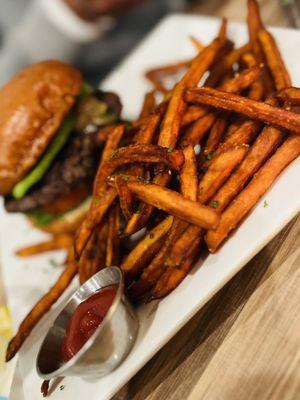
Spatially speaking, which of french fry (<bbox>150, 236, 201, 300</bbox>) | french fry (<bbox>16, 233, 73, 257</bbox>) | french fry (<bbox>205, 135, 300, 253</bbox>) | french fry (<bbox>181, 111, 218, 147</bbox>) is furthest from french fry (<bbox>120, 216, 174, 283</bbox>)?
french fry (<bbox>16, 233, 73, 257</bbox>)

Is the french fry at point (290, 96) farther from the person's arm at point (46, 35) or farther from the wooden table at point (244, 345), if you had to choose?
the person's arm at point (46, 35)

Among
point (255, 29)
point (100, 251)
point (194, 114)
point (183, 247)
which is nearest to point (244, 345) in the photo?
point (183, 247)

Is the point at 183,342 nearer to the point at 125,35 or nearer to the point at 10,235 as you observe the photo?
the point at 10,235

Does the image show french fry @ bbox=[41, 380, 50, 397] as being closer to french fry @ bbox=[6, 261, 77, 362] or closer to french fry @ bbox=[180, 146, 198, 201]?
french fry @ bbox=[6, 261, 77, 362]

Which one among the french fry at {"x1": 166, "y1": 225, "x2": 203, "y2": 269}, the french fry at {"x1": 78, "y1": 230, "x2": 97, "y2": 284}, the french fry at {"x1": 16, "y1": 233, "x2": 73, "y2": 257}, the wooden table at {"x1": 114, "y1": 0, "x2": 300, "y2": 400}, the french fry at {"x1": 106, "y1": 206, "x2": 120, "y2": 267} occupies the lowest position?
the french fry at {"x1": 16, "y1": 233, "x2": 73, "y2": 257}

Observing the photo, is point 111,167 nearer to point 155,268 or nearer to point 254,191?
point 155,268
